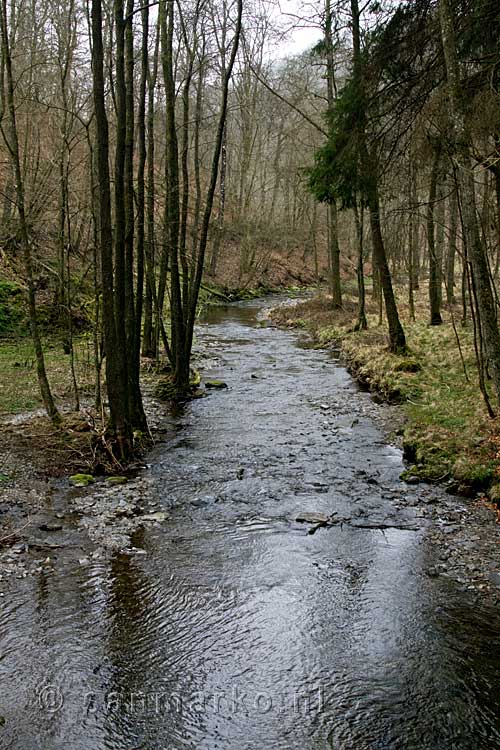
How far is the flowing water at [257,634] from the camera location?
3.94m

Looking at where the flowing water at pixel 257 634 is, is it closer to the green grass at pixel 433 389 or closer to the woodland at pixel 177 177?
the green grass at pixel 433 389

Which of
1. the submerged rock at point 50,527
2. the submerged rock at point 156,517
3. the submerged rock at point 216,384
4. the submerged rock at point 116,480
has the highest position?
the submerged rock at point 216,384

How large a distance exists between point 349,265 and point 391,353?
3102cm

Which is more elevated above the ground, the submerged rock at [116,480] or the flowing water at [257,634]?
the submerged rock at [116,480]

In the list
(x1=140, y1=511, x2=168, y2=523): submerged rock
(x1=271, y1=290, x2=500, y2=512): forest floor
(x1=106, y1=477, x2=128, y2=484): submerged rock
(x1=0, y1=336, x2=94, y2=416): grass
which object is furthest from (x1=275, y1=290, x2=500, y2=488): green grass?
(x1=0, y1=336, x2=94, y2=416): grass

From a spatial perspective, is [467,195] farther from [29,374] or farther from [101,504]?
[29,374]

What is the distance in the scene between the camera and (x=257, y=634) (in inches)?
194

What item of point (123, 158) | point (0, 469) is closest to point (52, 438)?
point (0, 469)

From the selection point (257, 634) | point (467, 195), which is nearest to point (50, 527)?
point (257, 634)

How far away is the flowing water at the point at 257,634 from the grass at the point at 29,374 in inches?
164

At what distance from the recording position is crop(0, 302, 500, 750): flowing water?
394 centimetres

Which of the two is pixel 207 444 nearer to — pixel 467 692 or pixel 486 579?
pixel 486 579

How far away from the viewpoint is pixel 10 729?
3867 millimetres

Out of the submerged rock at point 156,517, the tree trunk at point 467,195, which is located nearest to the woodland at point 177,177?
the tree trunk at point 467,195
